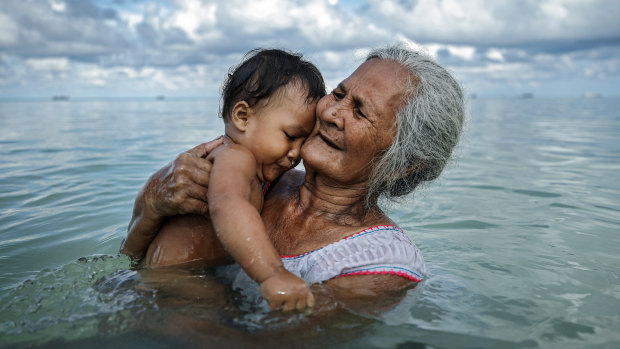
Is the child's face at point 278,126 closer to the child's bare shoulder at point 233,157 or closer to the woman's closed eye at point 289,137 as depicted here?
the woman's closed eye at point 289,137

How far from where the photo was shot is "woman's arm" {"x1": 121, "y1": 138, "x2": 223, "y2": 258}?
A: 8.98ft

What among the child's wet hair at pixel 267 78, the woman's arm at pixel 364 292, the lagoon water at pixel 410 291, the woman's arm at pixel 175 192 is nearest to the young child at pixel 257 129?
the child's wet hair at pixel 267 78

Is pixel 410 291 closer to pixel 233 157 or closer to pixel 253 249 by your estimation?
pixel 253 249

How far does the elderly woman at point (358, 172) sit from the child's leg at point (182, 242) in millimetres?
90

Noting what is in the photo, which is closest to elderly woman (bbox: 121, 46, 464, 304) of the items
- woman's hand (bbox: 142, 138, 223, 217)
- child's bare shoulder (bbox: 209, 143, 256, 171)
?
woman's hand (bbox: 142, 138, 223, 217)

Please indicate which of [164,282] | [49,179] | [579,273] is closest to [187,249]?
[164,282]

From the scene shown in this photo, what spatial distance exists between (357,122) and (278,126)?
51 centimetres

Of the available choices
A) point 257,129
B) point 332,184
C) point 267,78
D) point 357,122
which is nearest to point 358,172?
point 332,184

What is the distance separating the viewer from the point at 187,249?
3021mm

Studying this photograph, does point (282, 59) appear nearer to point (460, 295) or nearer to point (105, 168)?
point (460, 295)

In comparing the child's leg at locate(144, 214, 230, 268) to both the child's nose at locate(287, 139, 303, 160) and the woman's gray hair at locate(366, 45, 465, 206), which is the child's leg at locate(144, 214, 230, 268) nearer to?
the child's nose at locate(287, 139, 303, 160)

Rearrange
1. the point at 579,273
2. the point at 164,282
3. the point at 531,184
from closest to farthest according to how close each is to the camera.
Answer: the point at 164,282, the point at 579,273, the point at 531,184

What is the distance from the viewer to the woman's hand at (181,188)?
274 cm

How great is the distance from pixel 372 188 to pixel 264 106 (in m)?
0.91
